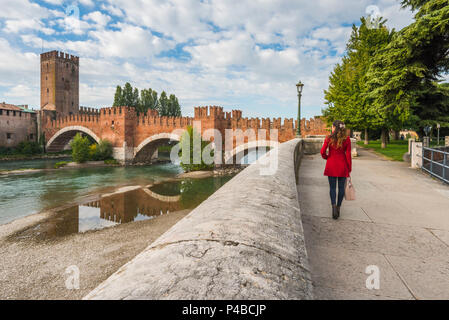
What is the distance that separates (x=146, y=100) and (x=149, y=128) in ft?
55.7

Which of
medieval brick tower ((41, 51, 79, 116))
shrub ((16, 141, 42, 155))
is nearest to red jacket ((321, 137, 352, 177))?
shrub ((16, 141, 42, 155))

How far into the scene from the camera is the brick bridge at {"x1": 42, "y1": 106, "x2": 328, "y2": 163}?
89.3 feet

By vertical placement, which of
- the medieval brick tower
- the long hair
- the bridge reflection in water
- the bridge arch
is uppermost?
the medieval brick tower

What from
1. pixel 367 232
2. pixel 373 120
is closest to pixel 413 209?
pixel 367 232

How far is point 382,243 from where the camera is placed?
2.77 metres

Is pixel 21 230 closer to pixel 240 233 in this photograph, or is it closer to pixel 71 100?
pixel 240 233

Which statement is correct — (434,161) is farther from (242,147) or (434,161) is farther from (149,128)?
(149,128)

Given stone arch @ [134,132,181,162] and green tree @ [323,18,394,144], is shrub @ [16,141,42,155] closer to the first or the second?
stone arch @ [134,132,181,162]

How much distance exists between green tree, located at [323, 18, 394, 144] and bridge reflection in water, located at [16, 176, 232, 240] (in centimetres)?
1210

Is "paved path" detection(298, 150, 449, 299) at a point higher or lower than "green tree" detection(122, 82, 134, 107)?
lower

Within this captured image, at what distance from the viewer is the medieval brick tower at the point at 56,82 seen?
52906 mm

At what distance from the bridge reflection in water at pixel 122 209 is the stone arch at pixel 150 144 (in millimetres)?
13241
